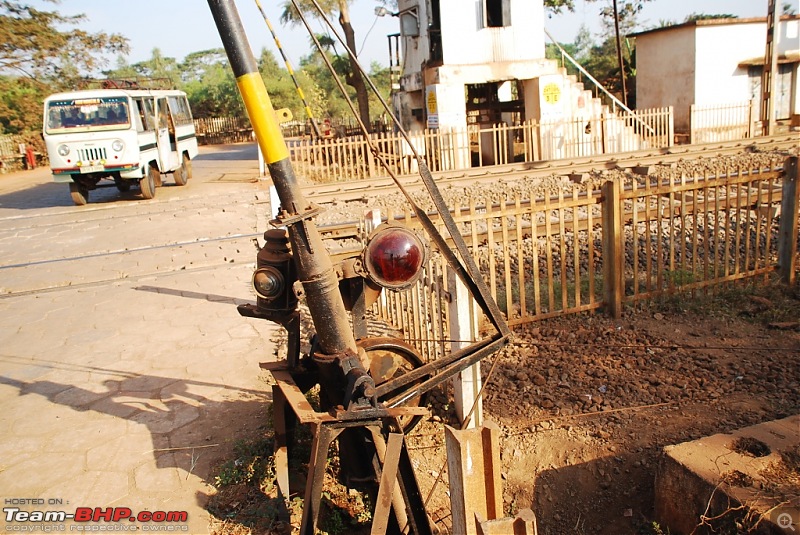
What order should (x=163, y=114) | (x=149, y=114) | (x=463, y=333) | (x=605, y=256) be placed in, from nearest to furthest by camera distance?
(x=463, y=333) → (x=605, y=256) → (x=149, y=114) → (x=163, y=114)

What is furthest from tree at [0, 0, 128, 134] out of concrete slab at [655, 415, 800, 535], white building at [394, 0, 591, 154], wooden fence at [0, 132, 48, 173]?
concrete slab at [655, 415, 800, 535]

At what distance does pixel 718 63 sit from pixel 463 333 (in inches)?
897

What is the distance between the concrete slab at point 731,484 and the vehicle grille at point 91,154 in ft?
47.6

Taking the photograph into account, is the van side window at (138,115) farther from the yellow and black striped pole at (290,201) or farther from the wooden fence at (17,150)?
the wooden fence at (17,150)

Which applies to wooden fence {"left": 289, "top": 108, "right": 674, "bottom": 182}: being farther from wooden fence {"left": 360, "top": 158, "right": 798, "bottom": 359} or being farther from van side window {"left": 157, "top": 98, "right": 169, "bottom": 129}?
wooden fence {"left": 360, "top": 158, "right": 798, "bottom": 359}

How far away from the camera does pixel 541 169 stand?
1554 centimetres

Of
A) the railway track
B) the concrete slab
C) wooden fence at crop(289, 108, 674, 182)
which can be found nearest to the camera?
the concrete slab

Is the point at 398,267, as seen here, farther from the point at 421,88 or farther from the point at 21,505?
the point at 421,88

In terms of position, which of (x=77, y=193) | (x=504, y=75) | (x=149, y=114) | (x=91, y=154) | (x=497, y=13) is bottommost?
(x=77, y=193)

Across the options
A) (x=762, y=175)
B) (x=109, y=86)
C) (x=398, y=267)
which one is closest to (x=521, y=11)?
(x=109, y=86)

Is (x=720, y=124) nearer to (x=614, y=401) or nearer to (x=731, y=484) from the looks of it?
(x=614, y=401)

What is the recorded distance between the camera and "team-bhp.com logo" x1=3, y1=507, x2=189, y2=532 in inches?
134

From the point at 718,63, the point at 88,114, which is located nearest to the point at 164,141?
the point at 88,114

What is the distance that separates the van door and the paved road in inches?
241
